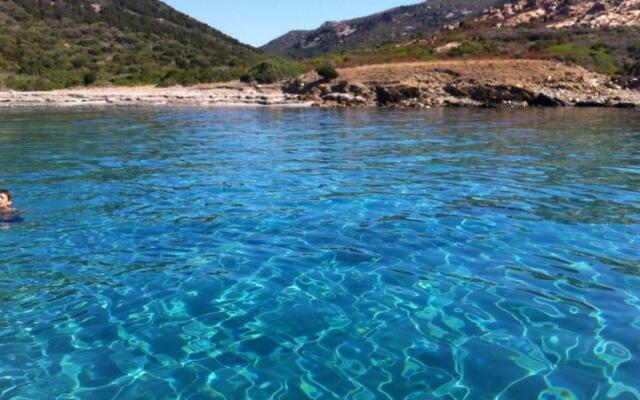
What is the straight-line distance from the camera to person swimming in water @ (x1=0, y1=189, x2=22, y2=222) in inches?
324

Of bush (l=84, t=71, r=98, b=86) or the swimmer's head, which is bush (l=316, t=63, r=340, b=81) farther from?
the swimmer's head

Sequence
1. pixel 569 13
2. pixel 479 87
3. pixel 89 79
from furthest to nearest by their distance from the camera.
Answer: pixel 569 13, pixel 89 79, pixel 479 87

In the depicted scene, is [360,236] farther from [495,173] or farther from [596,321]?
[495,173]

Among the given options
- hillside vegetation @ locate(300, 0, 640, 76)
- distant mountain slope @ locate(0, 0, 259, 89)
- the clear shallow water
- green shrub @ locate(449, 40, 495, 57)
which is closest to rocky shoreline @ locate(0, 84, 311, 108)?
distant mountain slope @ locate(0, 0, 259, 89)

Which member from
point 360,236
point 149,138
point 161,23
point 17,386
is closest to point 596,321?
point 360,236

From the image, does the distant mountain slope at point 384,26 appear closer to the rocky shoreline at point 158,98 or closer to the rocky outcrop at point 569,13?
the rocky outcrop at point 569,13

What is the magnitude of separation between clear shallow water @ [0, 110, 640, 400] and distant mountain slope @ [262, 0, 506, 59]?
10939 cm

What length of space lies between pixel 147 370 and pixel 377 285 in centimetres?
254

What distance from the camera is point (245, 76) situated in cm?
4509

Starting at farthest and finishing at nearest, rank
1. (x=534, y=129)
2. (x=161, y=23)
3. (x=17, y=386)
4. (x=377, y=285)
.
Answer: (x=161, y=23)
(x=534, y=129)
(x=377, y=285)
(x=17, y=386)

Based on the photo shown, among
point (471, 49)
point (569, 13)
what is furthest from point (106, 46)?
point (569, 13)

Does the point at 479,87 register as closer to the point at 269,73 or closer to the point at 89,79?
the point at 269,73

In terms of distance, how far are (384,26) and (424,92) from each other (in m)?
101

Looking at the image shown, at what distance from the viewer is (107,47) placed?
6300cm
